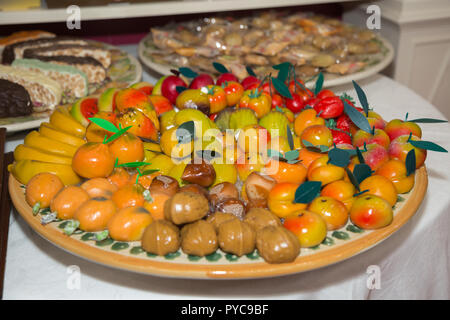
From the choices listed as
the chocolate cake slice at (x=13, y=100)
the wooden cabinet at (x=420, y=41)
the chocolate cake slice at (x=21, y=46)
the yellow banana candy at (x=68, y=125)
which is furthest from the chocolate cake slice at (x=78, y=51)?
the wooden cabinet at (x=420, y=41)

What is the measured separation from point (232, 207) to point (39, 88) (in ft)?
2.76

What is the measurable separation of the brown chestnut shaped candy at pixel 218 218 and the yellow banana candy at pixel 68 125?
45cm

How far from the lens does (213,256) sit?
69 cm

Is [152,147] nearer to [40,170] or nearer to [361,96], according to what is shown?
[40,170]

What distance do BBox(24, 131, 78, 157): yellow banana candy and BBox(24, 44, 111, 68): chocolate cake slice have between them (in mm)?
657

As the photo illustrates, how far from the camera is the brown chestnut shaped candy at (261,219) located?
0.73 m

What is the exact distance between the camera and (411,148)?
860 millimetres

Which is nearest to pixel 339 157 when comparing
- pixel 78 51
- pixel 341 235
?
pixel 341 235

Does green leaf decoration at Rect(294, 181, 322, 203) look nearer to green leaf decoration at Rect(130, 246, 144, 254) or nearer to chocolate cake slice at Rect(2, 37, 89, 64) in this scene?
green leaf decoration at Rect(130, 246, 144, 254)

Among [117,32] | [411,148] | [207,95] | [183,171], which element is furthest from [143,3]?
→ [411,148]

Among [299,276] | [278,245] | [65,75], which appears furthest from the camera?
[65,75]

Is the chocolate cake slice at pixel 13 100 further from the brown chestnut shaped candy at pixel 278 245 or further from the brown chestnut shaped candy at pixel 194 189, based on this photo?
the brown chestnut shaped candy at pixel 278 245

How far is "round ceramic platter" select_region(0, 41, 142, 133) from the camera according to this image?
119cm

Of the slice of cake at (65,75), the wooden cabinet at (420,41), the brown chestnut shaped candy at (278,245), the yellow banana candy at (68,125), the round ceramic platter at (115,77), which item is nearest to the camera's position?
the brown chestnut shaped candy at (278,245)
